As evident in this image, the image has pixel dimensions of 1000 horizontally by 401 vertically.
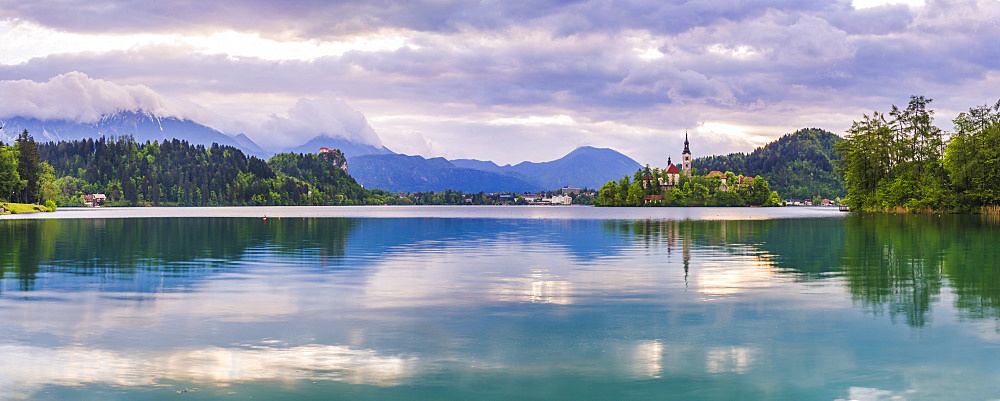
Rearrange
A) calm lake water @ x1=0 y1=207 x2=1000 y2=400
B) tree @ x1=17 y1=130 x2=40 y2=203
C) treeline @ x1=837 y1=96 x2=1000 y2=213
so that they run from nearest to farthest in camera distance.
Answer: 1. calm lake water @ x1=0 y1=207 x2=1000 y2=400
2. treeline @ x1=837 y1=96 x2=1000 y2=213
3. tree @ x1=17 y1=130 x2=40 y2=203

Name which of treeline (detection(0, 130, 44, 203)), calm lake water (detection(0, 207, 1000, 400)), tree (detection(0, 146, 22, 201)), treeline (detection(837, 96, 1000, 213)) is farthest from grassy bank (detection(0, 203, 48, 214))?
treeline (detection(837, 96, 1000, 213))

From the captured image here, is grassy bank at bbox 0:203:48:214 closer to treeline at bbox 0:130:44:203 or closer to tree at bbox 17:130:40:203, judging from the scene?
treeline at bbox 0:130:44:203

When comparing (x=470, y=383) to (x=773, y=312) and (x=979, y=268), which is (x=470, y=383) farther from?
(x=979, y=268)

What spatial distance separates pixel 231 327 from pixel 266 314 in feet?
7.52

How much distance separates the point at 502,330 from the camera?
63.1 feet

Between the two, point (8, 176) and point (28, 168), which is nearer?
point (8, 176)

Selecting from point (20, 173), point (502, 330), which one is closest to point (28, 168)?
point (20, 173)

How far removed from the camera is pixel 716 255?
147 ft

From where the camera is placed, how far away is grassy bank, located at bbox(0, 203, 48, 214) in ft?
Answer: 509

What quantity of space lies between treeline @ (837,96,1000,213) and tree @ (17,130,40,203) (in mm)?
189037

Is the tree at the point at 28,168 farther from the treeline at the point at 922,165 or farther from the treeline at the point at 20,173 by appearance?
the treeline at the point at 922,165

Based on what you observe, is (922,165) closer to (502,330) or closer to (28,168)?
(502,330)

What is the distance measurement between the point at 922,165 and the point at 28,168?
7809 inches

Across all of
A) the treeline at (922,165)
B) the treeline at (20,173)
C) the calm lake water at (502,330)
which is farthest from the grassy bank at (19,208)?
the treeline at (922,165)
